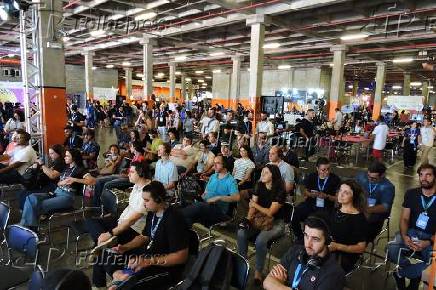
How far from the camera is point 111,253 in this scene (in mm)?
2721

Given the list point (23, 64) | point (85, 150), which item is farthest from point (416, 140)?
point (23, 64)

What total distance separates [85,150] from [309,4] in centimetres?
702

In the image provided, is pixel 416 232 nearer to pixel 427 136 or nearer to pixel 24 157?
pixel 24 157

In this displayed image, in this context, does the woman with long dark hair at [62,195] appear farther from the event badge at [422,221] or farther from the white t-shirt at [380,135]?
the white t-shirt at [380,135]

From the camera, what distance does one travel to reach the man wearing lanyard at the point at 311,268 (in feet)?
6.52

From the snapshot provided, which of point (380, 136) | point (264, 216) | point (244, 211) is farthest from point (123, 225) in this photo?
point (380, 136)

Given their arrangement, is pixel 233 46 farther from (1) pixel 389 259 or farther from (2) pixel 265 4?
(1) pixel 389 259

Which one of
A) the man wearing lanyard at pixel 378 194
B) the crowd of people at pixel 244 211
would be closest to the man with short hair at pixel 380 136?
the crowd of people at pixel 244 211

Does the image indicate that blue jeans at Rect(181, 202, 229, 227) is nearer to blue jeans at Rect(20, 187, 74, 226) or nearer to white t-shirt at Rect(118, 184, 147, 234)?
white t-shirt at Rect(118, 184, 147, 234)

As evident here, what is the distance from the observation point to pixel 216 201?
4031mm

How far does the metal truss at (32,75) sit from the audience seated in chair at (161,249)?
5.86m

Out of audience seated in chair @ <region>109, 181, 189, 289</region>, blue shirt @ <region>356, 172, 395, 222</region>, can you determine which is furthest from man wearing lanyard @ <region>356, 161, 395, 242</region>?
audience seated in chair @ <region>109, 181, 189, 289</region>

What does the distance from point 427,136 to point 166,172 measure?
7.93 m

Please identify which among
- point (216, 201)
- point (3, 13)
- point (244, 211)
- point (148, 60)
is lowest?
point (244, 211)
